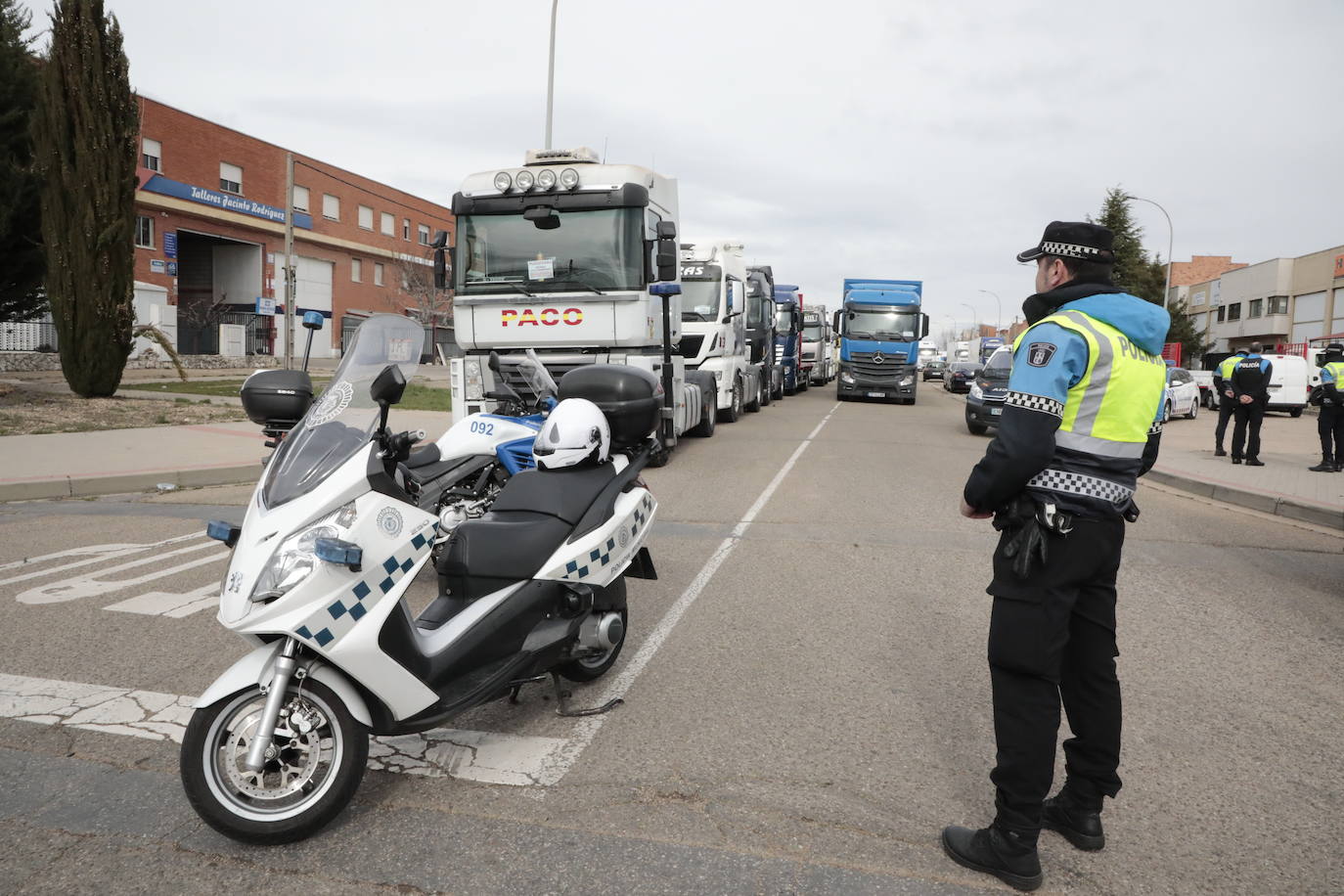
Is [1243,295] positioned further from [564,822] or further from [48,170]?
[564,822]

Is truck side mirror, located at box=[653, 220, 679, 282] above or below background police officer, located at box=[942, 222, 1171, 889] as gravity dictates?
above

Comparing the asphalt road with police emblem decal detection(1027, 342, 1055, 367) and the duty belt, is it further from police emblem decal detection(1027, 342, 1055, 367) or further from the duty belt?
police emblem decal detection(1027, 342, 1055, 367)

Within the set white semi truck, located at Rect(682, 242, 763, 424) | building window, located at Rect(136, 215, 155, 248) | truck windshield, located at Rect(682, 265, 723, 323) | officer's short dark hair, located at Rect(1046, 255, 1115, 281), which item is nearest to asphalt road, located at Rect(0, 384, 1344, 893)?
officer's short dark hair, located at Rect(1046, 255, 1115, 281)

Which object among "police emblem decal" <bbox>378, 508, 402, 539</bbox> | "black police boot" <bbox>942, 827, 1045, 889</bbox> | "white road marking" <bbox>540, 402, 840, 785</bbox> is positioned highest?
"police emblem decal" <bbox>378, 508, 402, 539</bbox>

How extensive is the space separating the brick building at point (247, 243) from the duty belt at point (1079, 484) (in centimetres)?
3459

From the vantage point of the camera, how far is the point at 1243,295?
6003cm

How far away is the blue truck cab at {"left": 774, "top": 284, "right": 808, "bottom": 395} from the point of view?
30936 mm

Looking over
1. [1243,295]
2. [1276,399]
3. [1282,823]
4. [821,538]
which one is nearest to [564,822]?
[1282,823]

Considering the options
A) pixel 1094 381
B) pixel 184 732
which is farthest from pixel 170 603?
pixel 1094 381

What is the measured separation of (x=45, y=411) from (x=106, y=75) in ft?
19.5

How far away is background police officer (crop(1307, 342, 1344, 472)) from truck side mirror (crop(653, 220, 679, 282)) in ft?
32.3

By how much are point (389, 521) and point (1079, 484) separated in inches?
84.4

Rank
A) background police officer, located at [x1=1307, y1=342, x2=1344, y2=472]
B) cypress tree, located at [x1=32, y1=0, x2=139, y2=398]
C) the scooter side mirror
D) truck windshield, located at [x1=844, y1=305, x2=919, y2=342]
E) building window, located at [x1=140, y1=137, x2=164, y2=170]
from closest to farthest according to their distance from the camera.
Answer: the scooter side mirror → background police officer, located at [x1=1307, y1=342, x2=1344, y2=472] → cypress tree, located at [x1=32, y1=0, x2=139, y2=398] → truck windshield, located at [x1=844, y1=305, x2=919, y2=342] → building window, located at [x1=140, y1=137, x2=164, y2=170]

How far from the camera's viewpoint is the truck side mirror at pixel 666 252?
10.6 metres
